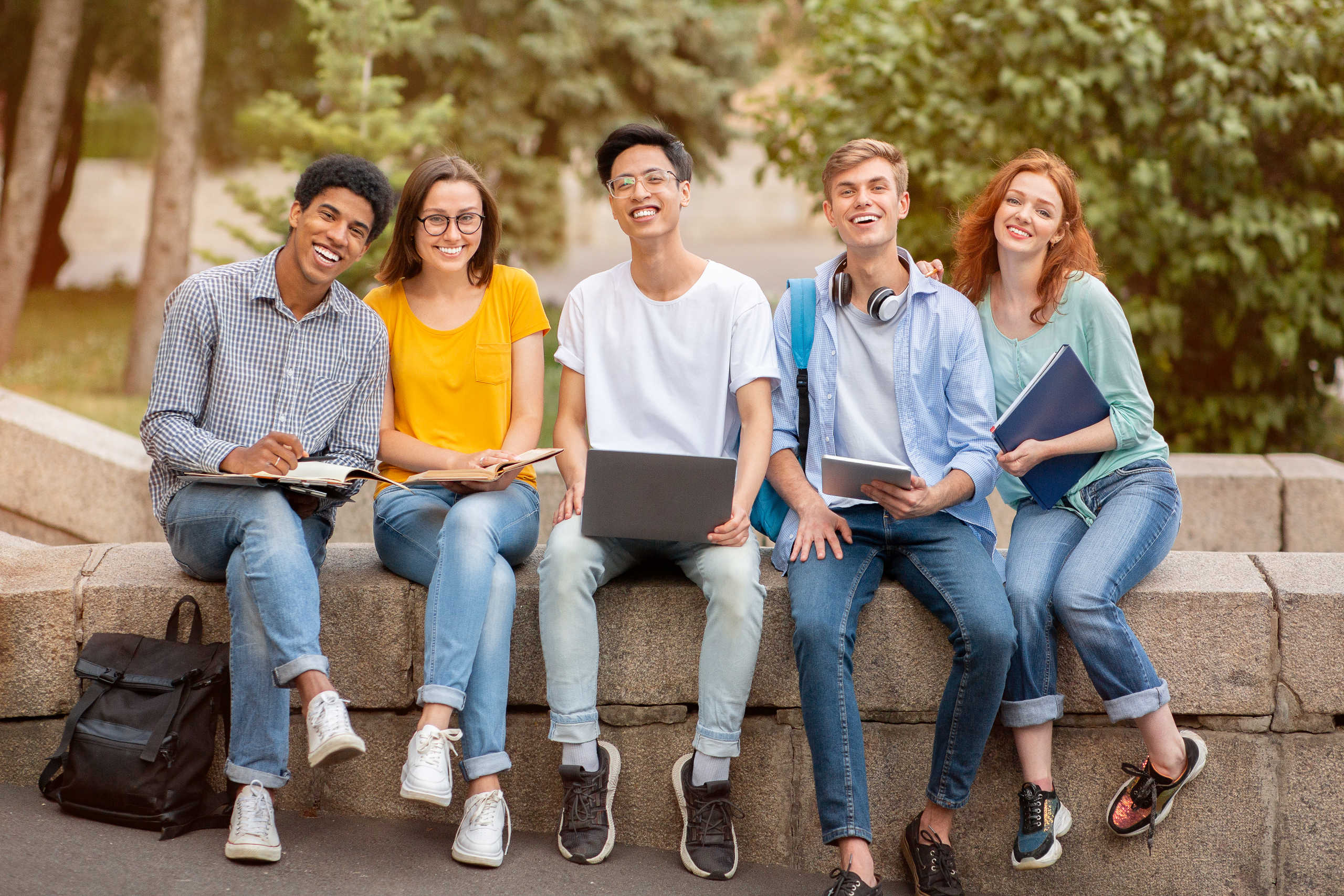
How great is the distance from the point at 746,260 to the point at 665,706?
18.6m

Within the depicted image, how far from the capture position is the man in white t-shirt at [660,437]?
340 centimetres

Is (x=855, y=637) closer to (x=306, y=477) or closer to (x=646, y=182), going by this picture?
(x=646, y=182)

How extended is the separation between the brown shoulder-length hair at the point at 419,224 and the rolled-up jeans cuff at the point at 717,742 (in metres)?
1.61

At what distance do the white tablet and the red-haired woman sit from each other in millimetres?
494

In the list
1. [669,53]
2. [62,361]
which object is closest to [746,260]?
[669,53]

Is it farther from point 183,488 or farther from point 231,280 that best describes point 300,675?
point 231,280

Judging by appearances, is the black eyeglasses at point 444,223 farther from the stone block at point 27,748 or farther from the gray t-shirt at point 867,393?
the stone block at point 27,748

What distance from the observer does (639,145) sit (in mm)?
3670

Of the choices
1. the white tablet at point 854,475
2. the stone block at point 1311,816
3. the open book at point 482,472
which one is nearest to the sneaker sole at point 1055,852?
the stone block at point 1311,816

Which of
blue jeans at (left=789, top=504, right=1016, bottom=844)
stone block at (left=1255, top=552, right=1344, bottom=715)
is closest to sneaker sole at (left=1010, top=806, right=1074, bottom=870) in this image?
blue jeans at (left=789, top=504, right=1016, bottom=844)

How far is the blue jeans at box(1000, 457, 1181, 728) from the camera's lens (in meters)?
3.36

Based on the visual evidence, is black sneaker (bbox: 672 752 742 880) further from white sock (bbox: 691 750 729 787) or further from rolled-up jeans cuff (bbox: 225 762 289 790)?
rolled-up jeans cuff (bbox: 225 762 289 790)

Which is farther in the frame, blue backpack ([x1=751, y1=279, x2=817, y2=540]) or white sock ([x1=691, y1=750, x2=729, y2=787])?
blue backpack ([x1=751, y1=279, x2=817, y2=540])

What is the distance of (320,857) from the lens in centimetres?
338
